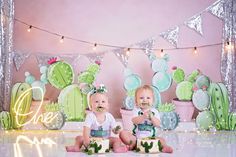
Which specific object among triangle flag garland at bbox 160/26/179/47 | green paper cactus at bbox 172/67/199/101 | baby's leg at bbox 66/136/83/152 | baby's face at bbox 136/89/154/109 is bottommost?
baby's leg at bbox 66/136/83/152

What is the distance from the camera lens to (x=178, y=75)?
16.1ft

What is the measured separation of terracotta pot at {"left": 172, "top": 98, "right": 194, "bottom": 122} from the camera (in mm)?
4922

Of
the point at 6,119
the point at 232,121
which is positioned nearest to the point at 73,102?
the point at 6,119

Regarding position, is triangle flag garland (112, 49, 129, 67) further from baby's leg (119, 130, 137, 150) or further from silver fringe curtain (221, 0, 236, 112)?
baby's leg (119, 130, 137, 150)

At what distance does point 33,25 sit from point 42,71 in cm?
68

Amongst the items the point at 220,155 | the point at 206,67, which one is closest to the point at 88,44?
the point at 206,67

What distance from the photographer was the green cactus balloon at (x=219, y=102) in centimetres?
477

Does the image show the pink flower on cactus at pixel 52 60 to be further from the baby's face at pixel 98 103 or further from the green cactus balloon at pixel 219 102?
the green cactus balloon at pixel 219 102

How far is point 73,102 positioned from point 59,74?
33cm

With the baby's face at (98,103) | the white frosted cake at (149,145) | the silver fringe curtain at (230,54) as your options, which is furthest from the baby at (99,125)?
the silver fringe curtain at (230,54)

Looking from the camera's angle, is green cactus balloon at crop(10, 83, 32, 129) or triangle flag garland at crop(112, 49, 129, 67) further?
triangle flag garland at crop(112, 49, 129, 67)

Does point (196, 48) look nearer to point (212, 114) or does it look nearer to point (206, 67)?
point (206, 67)

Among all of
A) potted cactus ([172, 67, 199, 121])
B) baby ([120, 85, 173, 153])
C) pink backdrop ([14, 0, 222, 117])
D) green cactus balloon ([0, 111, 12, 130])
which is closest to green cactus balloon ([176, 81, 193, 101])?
potted cactus ([172, 67, 199, 121])

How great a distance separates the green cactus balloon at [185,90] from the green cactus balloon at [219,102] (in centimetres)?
22
